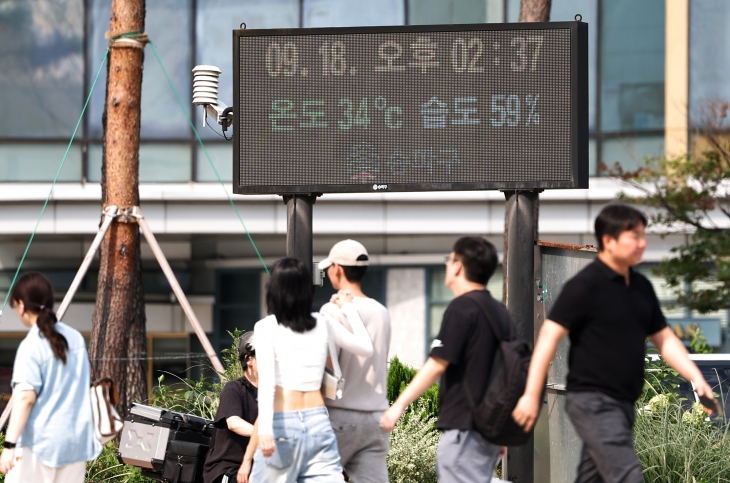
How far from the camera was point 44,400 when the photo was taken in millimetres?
4703

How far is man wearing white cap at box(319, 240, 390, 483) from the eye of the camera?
4.92m

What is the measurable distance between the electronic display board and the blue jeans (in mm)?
2603

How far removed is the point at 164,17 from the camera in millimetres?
16766

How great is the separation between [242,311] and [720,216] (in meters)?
8.42

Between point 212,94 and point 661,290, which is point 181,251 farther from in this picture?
point 212,94

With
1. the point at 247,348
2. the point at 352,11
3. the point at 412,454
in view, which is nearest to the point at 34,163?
the point at 352,11

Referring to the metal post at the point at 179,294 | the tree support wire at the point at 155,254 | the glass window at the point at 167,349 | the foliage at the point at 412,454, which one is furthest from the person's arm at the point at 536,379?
the glass window at the point at 167,349

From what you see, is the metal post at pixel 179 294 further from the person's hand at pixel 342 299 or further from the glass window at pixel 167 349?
the glass window at pixel 167 349

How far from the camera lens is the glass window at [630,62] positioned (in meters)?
16.5

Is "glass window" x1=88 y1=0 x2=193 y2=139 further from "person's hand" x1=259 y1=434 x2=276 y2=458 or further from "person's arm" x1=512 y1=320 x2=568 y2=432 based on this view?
"person's arm" x1=512 y1=320 x2=568 y2=432

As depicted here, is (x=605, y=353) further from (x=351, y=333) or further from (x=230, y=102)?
(x=230, y=102)

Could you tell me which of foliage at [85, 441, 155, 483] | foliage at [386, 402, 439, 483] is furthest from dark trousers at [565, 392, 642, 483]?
foliage at [85, 441, 155, 483]

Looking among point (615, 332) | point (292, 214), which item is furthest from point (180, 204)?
point (615, 332)

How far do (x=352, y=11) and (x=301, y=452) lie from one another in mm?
13313
